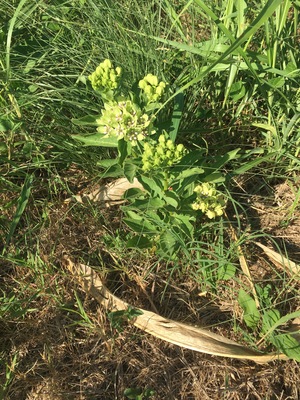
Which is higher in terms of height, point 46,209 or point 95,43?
point 95,43

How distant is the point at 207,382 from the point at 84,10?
1.57 metres

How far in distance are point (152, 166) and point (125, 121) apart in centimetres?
18

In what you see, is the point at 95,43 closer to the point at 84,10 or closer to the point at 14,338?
the point at 84,10

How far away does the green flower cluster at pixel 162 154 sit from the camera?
1.55 meters

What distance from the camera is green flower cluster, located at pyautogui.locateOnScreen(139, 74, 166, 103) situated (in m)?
1.60

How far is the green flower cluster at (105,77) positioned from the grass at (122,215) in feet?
1.06

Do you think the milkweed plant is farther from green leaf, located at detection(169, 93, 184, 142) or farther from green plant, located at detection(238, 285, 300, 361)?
green plant, located at detection(238, 285, 300, 361)

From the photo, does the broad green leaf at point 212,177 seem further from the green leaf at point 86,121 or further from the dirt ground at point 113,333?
the green leaf at point 86,121

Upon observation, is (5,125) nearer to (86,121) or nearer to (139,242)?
(86,121)

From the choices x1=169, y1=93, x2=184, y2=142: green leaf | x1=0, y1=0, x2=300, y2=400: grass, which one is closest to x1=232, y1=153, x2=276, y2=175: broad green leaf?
x1=0, y1=0, x2=300, y2=400: grass

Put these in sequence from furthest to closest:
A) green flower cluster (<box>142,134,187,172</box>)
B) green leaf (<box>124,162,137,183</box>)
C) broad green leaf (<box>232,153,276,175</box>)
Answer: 1. broad green leaf (<box>232,153,276,175</box>)
2. green leaf (<box>124,162,137,183</box>)
3. green flower cluster (<box>142,134,187,172</box>)

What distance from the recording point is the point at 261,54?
1.94 meters

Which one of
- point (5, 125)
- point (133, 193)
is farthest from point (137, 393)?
point (5, 125)

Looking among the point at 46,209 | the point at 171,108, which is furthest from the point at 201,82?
the point at 46,209
